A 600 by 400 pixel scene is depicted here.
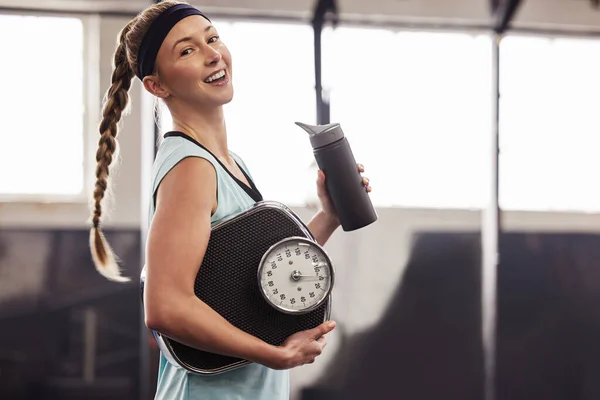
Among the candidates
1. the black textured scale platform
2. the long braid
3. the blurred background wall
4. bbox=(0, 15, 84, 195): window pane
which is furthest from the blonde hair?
bbox=(0, 15, 84, 195): window pane

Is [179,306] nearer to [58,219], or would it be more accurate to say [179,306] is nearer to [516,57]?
[58,219]

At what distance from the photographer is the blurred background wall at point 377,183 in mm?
2861

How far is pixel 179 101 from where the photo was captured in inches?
40.9

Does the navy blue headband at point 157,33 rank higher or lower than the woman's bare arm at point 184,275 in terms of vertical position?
higher

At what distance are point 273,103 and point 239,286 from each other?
7.05 ft

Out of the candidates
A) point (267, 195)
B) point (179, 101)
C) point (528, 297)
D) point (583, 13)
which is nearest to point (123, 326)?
point (267, 195)

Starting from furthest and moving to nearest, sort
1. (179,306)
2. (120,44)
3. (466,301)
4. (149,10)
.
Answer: (466,301) < (120,44) < (149,10) < (179,306)

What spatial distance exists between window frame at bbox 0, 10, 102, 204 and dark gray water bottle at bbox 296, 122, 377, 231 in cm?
191

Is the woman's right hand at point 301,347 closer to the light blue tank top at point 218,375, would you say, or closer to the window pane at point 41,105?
the light blue tank top at point 218,375

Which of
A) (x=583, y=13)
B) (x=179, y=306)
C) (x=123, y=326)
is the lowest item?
(x=123, y=326)

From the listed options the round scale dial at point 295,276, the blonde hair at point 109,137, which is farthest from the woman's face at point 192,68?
the round scale dial at point 295,276

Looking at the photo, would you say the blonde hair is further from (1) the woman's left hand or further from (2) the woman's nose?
(1) the woman's left hand

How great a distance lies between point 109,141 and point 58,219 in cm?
187

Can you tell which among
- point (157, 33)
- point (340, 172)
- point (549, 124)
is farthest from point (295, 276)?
point (549, 124)
